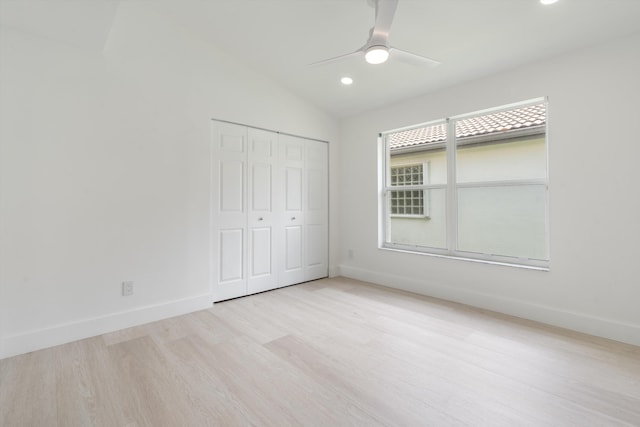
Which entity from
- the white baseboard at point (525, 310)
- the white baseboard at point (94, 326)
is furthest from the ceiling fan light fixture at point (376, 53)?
the white baseboard at point (94, 326)

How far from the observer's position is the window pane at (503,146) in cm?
297

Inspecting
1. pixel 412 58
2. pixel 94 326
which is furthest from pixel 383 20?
pixel 94 326

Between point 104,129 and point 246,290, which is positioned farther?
point 246,290


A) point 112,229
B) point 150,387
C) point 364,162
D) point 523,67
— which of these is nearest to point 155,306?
point 112,229

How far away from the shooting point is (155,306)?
2.89m

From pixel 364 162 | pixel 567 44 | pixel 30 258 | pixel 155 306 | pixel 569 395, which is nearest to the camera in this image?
pixel 569 395

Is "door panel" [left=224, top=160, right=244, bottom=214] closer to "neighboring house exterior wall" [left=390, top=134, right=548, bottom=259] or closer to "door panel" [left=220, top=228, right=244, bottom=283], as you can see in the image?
"door panel" [left=220, top=228, right=244, bottom=283]

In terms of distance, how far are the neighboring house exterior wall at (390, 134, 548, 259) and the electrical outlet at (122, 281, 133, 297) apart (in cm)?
334

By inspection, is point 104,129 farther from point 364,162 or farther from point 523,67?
point 523,67

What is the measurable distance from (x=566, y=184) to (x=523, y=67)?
123 cm

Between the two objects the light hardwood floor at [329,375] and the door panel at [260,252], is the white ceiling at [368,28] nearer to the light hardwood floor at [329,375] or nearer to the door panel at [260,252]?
the door panel at [260,252]

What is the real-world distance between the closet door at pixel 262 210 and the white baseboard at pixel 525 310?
1.58 meters

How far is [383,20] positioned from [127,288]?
3113 mm

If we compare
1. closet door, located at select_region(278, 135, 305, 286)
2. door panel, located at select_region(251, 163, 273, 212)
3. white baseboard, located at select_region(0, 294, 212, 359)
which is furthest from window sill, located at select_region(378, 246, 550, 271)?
white baseboard, located at select_region(0, 294, 212, 359)
